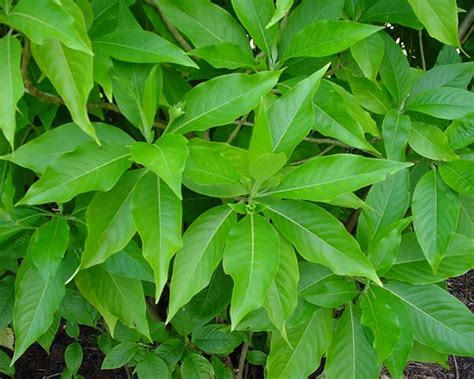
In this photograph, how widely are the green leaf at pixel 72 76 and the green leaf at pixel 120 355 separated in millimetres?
1266

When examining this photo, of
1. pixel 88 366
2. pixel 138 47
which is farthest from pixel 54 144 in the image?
pixel 88 366

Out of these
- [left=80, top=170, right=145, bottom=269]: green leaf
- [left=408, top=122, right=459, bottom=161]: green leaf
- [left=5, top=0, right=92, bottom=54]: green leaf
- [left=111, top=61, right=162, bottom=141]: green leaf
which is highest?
[left=5, top=0, right=92, bottom=54]: green leaf

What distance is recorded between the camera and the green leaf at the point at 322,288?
1.37 meters

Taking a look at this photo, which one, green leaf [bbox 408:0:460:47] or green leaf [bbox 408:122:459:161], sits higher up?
green leaf [bbox 408:0:460:47]

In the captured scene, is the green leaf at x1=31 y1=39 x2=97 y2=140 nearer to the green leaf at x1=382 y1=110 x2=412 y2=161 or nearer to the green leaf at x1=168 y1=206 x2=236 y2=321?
the green leaf at x1=168 y1=206 x2=236 y2=321

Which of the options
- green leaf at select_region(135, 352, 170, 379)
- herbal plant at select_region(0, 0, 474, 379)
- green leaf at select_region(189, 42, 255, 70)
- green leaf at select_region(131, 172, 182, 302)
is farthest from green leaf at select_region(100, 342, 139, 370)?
green leaf at select_region(189, 42, 255, 70)

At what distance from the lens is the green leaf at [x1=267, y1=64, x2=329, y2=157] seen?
1.08 meters

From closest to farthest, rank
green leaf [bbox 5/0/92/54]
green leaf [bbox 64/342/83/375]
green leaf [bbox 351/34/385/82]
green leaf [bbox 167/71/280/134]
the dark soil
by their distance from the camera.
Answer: green leaf [bbox 5/0/92/54], green leaf [bbox 167/71/280/134], green leaf [bbox 351/34/385/82], green leaf [bbox 64/342/83/375], the dark soil

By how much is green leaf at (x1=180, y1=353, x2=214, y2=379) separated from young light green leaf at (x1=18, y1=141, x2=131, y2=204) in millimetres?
1151

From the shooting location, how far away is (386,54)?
4.60 feet

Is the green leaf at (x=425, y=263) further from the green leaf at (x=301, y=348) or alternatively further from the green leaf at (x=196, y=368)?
the green leaf at (x=196, y=368)

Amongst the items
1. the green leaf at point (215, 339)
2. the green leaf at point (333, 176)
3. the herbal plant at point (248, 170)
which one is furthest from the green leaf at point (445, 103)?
the green leaf at point (215, 339)

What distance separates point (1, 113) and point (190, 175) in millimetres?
326

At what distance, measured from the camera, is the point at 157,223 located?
1.02 meters
